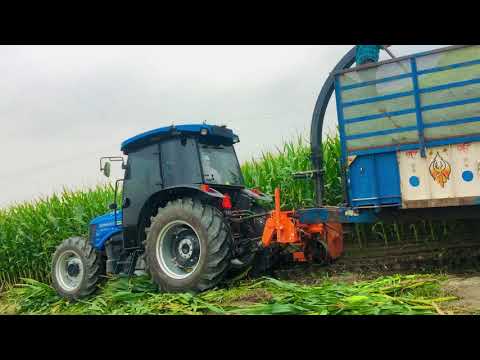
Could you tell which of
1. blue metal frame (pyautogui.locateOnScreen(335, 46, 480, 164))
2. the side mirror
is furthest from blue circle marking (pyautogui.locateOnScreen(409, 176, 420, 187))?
the side mirror

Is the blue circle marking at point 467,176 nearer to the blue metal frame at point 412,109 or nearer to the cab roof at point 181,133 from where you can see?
the blue metal frame at point 412,109

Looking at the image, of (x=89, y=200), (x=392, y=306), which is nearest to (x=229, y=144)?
(x=392, y=306)

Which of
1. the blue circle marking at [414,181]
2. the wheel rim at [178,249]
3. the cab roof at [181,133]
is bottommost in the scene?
the wheel rim at [178,249]

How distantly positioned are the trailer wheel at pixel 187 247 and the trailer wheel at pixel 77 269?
4.61ft

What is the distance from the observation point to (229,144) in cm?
685

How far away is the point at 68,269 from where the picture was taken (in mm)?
7047

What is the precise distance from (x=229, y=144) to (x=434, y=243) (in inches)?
126

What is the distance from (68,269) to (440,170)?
17.7 ft

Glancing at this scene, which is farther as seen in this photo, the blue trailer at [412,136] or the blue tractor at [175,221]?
the blue tractor at [175,221]

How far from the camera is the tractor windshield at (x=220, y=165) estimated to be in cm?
605

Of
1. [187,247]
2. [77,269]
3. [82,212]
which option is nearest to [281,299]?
[187,247]

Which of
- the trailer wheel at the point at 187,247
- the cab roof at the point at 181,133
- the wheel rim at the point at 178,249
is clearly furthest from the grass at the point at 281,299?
the cab roof at the point at 181,133

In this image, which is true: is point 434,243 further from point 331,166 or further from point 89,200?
point 89,200

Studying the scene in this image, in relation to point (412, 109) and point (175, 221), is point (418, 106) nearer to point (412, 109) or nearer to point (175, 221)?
point (412, 109)
